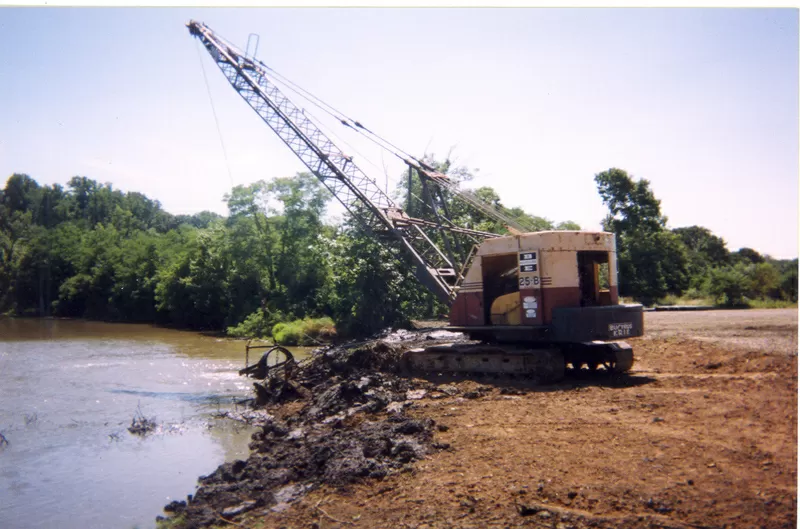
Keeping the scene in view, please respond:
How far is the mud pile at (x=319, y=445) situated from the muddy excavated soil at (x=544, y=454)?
3cm

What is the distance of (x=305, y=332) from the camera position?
86.2 ft

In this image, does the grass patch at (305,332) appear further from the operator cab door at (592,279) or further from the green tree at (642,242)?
the operator cab door at (592,279)

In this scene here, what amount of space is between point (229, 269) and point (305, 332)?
32.2 feet

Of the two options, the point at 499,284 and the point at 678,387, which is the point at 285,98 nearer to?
the point at 499,284

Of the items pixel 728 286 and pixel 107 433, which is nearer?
pixel 107 433

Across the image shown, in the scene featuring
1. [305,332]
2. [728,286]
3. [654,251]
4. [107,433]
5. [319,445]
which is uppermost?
[654,251]

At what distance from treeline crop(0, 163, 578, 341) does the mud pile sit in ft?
27.9

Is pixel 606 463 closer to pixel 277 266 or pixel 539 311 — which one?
pixel 539 311

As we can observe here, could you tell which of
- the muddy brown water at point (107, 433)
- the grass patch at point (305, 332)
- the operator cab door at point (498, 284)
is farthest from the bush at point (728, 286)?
the grass patch at point (305, 332)

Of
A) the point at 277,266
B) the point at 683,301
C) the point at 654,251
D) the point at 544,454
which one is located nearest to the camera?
the point at 544,454

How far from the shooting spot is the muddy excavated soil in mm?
5258

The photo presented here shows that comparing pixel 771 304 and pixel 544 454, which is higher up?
pixel 771 304

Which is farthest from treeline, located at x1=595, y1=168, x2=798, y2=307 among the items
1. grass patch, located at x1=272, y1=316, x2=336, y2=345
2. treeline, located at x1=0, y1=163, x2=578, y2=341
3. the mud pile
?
grass patch, located at x1=272, y1=316, x2=336, y2=345

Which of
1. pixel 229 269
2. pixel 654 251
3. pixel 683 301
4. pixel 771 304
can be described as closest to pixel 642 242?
pixel 654 251
